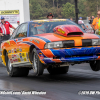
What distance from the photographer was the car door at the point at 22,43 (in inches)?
345

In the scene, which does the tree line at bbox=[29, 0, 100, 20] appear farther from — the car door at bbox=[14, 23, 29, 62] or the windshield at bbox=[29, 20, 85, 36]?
the windshield at bbox=[29, 20, 85, 36]

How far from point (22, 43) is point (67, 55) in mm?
1570

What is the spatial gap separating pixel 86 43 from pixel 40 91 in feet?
5.98

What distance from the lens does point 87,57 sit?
7.94 metres

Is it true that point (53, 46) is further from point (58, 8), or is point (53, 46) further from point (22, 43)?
point (58, 8)

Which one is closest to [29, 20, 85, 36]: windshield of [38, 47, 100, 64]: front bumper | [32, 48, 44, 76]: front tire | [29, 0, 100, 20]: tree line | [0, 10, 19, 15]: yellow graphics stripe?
[32, 48, 44, 76]: front tire

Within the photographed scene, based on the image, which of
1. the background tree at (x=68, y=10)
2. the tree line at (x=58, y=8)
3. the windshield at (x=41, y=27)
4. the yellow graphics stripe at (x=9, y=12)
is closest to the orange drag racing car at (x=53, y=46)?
the windshield at (x=41, y=27)

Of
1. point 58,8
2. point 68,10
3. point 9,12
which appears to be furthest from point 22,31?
point 58,8

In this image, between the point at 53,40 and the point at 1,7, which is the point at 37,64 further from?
the point at 1,7

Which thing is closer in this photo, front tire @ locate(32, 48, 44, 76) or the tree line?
front tire @ locate(32, 48, 44, 76)

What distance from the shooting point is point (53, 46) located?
25.7 ft

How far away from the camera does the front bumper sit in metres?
7.77

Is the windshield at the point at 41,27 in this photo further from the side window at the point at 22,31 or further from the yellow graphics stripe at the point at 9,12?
the yellow graphics stripe at the point at 9,12

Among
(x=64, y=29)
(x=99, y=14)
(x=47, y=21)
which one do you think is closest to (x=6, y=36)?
(x=99, y=14)
